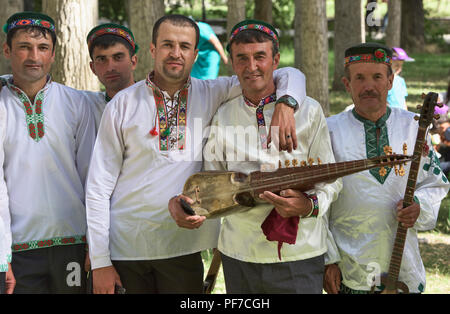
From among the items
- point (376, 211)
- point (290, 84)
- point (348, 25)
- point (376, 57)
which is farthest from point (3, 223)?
point (348, 25)

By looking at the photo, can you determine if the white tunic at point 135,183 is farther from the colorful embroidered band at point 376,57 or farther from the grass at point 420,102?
the grass at point 420,102

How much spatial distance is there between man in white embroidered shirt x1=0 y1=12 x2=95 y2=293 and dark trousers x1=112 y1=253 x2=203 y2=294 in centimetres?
36

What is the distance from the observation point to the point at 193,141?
133 inches

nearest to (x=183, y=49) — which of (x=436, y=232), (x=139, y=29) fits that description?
(x=139, y=29)

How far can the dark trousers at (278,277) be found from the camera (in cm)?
313

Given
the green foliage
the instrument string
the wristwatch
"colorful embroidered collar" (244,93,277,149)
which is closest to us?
the instrument string

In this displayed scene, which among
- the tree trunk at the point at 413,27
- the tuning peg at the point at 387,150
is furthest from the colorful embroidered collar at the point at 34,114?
the tree trunk at the point at 413,27

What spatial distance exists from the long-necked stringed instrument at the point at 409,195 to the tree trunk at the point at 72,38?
10.0 ft

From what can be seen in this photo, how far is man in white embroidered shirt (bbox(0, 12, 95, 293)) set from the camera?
3.39 meters

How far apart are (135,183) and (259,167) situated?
0.68 metres

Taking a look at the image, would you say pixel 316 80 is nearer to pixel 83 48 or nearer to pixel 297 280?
pixel 83 48

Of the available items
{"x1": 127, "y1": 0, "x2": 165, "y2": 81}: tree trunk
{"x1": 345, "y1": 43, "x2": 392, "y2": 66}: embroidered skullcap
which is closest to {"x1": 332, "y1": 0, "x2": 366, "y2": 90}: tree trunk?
{"x1": 127, "y1": 0, "x2": 165, "y2": 81}: tree trunk

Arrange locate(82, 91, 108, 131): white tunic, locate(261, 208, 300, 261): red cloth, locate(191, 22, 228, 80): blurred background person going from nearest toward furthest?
locate(261, 208, 300, 261): red cloth → locate(82, 91, 108, 131): white tunic → locate(191, 22, 228, 80): blurred background person

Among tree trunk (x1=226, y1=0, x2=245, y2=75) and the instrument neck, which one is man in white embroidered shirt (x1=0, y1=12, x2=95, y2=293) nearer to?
the instrument neck
